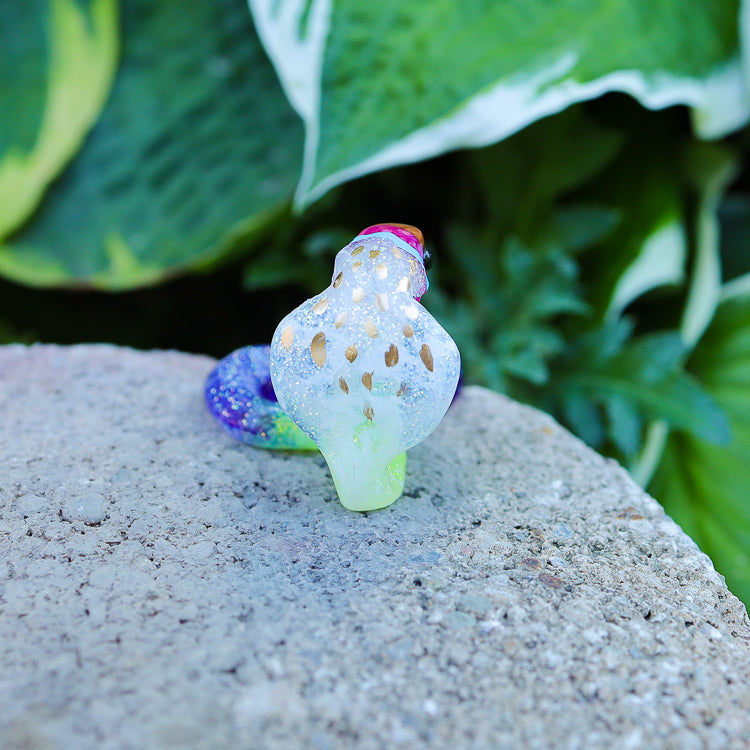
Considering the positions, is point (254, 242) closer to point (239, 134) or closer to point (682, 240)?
point (239, 134)

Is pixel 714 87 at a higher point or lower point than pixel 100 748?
higher

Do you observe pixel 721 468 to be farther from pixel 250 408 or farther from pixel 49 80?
pixel 49 80

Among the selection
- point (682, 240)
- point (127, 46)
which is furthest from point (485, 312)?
point (127, 46)

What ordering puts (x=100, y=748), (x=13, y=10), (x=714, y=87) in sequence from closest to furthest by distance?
(x=100, y=748) → (x=714, y=87) → (x=13, y=10)

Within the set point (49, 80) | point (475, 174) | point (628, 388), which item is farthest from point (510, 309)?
point (49, 80)

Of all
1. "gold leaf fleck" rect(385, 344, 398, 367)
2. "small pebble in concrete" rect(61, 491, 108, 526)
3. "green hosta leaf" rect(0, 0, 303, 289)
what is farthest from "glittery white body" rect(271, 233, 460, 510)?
"green hosta leaf" rect(0, 0, 303, 289)

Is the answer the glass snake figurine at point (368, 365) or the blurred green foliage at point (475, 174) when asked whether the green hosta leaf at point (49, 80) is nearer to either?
the blurred green foliage at point (475, 174)

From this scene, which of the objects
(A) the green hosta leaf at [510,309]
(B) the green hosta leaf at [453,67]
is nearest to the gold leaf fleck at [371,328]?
(B) the green hosta leaf at [453,67]
